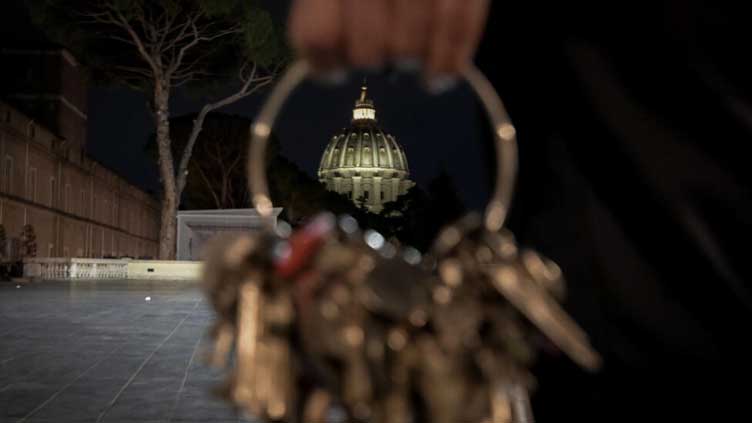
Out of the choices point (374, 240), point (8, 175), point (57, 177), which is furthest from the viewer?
point (57, 177)

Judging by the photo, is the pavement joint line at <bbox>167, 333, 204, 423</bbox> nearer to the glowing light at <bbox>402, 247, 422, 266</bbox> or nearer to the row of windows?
the glowing light at <bbox>402, 247, 422, 266</bbox>

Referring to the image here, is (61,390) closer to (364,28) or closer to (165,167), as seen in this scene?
(364,28)

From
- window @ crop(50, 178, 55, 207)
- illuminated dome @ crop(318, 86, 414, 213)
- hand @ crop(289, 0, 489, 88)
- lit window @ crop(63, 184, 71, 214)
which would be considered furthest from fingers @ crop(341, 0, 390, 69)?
illuminated dome @ crop(318, 86, 414, 213)

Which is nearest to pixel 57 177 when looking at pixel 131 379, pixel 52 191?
pixel 52 191

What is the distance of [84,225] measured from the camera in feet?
152

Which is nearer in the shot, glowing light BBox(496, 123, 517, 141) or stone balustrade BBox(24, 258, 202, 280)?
glowing light BBox(496, 123, 517, 141)

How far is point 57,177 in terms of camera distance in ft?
134

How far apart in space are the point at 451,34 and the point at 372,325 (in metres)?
0.32

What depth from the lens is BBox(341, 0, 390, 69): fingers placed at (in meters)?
0.88

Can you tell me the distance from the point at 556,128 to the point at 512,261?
1.06ft

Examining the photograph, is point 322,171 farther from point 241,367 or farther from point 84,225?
point 241,367

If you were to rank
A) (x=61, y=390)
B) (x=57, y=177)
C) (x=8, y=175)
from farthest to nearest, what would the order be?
(x=57, y=177) < (x=8, y=175) < (x=61, y=390)

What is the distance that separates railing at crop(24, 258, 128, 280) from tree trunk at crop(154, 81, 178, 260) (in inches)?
72.3

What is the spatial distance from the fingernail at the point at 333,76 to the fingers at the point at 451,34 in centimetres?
9
